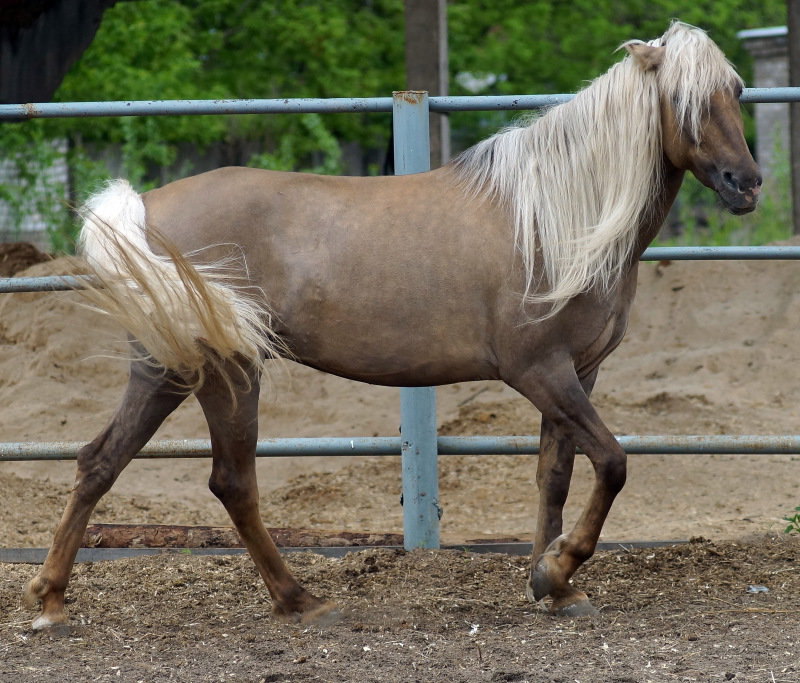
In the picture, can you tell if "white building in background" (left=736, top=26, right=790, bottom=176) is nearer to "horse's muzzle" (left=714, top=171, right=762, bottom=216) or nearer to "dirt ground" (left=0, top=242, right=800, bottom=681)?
"dirt ground" (left=0, top=242, right=800, bottom=681)

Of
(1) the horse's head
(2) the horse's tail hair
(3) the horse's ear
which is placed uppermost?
(3) the horse's ear

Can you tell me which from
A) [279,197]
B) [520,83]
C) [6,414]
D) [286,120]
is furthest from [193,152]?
[279,197]

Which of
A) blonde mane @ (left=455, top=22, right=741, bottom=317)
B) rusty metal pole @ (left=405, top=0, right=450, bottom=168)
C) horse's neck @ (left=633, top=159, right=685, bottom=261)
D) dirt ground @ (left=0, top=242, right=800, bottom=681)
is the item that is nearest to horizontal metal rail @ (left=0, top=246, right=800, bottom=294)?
dirt ground @ (left=0, top=242, right=800, bottom=681)

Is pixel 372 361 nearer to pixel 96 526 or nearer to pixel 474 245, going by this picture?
pixel 474 245

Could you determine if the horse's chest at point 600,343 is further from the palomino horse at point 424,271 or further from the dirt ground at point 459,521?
the dirt ground at point 459,521

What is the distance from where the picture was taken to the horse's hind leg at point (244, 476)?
348 centimetres

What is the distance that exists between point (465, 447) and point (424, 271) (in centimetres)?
102

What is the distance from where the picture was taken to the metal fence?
399cm

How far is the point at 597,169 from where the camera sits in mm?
3430

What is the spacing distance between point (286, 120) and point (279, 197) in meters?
13.5

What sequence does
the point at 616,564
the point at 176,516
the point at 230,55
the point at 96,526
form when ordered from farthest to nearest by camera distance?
the point at 230,55, the point at 176,516, the point at 96,526, the point at 616,564

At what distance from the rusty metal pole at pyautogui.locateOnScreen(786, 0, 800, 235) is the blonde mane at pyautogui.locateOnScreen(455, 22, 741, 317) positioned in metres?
5.00

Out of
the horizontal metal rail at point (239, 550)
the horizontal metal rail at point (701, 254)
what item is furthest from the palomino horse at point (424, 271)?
the horizontal metal rail at point (239, 550)

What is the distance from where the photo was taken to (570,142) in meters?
3.46
